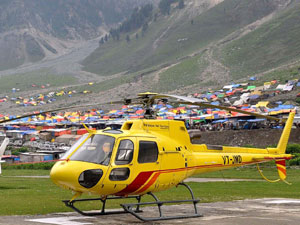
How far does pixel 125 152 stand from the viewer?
582 inches

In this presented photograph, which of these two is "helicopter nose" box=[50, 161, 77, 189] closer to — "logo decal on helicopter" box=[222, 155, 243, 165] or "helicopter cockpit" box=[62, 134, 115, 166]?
"helicopter cockpit" box=[62, 134, 115, 166]

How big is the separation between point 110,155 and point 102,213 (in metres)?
2.17

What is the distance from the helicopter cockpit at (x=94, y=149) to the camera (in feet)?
47.2

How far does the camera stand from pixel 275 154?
19.6 m

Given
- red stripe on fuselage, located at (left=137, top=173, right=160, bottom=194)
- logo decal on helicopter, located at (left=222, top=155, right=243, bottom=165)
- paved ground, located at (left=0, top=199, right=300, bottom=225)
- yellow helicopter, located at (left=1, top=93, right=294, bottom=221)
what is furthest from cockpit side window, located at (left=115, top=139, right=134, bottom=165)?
logo decal on helicopter, located at (left=222, top=155, right=243, bottom=165)

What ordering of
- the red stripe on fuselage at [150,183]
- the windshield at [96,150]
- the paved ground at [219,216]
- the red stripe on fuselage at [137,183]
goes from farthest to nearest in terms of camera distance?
the red stripe on fuselage at [150,183]
the red stripe on fuselage at [137,183]
the paved ground at [219,216]
the windshield at [96,150]

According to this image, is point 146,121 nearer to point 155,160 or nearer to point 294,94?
point 155,160

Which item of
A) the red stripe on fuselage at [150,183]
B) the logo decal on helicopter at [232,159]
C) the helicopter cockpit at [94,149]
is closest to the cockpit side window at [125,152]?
the helicopter cockpit at [94,149]

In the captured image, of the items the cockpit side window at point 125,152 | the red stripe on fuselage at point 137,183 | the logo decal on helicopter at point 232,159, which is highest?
the logo decal on helicopter at point 232,159

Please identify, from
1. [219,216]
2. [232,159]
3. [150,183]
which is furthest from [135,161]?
[232,159]

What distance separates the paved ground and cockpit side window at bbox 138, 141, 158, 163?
1.65 m

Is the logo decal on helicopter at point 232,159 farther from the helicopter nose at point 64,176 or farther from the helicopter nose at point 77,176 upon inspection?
the helicopter nose at point 64,176

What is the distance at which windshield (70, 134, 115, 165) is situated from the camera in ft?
47.1

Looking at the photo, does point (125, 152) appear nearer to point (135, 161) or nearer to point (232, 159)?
point (135, 161)
